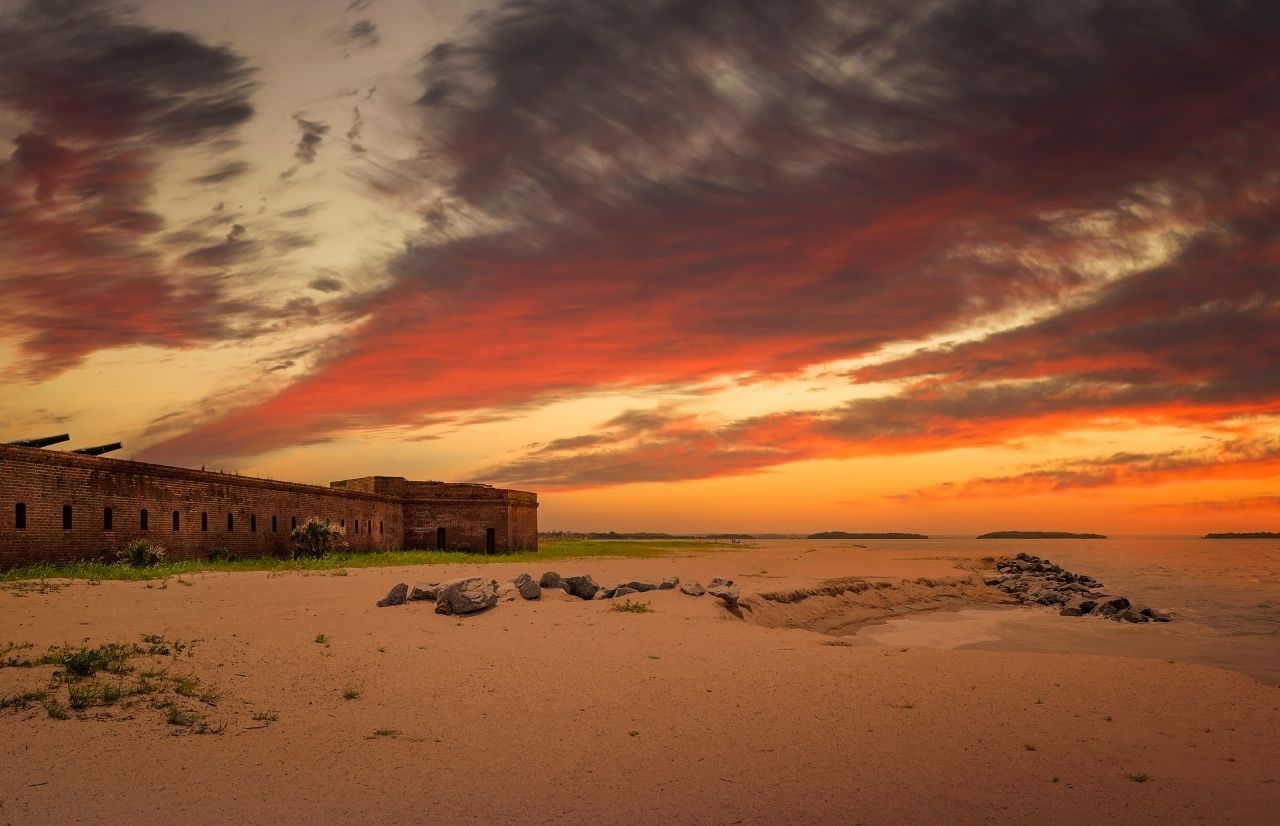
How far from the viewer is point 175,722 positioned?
9031mm

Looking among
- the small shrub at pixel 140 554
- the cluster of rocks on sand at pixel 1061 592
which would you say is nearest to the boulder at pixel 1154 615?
the cluster of rocks on sand at pixel 1061 592

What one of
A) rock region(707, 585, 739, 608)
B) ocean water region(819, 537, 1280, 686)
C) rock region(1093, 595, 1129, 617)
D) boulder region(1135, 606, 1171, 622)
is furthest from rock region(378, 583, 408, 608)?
boulder region(1135, 606, 1171, 622)

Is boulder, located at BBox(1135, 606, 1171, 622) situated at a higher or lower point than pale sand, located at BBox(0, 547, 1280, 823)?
lower

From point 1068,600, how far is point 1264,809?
2714 cm

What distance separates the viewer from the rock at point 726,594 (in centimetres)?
2044

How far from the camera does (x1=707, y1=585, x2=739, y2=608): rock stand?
20438 mm

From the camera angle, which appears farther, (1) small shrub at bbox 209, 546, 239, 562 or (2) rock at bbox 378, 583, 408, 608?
(1) small shrub at bbox 209, 546, 239, 562

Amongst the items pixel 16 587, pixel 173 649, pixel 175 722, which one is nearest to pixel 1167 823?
pixel 175 722

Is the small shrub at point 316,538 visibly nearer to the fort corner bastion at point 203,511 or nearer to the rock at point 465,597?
the fort corner bastion at point 203,511

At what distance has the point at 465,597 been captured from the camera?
17.1 m

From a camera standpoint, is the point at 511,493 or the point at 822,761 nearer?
the point at 822,761

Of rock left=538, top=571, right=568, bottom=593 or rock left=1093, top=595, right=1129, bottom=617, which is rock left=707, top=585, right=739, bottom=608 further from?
A: rock left=1093, top=595, right=1129, bottom=617

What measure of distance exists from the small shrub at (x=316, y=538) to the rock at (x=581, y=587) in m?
23.0

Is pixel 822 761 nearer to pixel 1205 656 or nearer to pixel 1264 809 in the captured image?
pixel 1264 809
